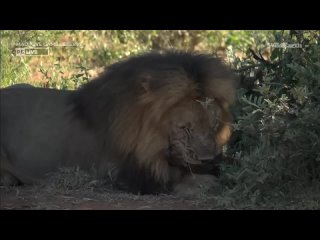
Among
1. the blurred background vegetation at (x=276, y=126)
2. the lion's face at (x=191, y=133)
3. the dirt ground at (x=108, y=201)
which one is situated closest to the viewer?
the dirt ground at (x=108, y=201)

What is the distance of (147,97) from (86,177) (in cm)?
80

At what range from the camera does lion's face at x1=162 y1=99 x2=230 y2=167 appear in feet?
18.0

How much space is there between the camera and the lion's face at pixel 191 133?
550 cm

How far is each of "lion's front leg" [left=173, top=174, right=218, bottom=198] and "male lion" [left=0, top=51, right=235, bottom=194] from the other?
0.05 feet

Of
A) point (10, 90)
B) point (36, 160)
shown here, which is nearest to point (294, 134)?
point (36, 160)

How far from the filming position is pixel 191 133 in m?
5.54

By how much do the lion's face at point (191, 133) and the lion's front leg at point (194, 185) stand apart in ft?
0.46

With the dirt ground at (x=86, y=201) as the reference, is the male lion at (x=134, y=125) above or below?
above

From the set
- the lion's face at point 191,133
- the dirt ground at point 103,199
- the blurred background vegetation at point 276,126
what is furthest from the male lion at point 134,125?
the blurred background vegetation at point 276,126

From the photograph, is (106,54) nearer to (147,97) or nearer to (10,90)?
(10,90)

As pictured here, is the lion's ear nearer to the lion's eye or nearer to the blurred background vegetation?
the lion's eye

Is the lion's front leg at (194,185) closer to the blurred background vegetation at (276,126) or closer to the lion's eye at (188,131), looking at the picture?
the blurred background vegetation at (276,126)

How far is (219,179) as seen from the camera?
18.6ft

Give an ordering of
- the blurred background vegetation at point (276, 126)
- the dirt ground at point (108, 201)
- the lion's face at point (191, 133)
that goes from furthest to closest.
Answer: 1. the lion's face at point (191, 133)
2. the blurred background vegetation at point (276, 126)
3. the dirt ground at point (108, 201)
